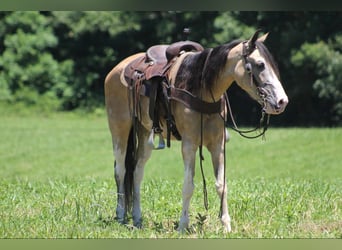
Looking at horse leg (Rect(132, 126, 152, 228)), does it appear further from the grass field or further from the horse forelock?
the horse forelock

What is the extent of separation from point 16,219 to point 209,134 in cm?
203

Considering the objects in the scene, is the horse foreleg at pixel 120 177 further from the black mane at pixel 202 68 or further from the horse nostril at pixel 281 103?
the horse nostril at pixel 281 103

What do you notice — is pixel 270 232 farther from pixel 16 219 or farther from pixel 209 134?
pixel 16 219

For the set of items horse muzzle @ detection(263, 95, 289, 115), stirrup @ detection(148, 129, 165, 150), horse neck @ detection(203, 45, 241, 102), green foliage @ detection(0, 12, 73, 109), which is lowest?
green foliage @ detection(0, 12, 73, 109)

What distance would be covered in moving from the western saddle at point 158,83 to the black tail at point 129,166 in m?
0.42

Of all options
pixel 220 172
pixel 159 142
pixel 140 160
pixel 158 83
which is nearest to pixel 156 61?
pixel 158 83

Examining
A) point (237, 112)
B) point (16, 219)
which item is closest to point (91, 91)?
point (237, 112)

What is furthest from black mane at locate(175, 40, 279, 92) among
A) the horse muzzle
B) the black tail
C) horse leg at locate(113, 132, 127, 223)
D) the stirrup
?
horse leg at locate(113, 132, 127, 223)

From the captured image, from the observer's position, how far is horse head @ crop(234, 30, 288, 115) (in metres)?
5.85

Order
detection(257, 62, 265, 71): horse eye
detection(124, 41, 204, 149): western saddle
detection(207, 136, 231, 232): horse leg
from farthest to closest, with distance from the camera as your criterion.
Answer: detection(124, 41, 204, 149): western saddle < detection(207, 136, 231, 232): horse leg < detection(257, 62, 265, 71): horse eye

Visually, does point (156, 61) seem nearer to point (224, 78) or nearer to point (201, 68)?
point (201, 68)

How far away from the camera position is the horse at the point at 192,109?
5961 mm

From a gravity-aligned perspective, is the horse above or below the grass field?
above

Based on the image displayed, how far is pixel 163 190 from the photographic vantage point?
28.5ft
